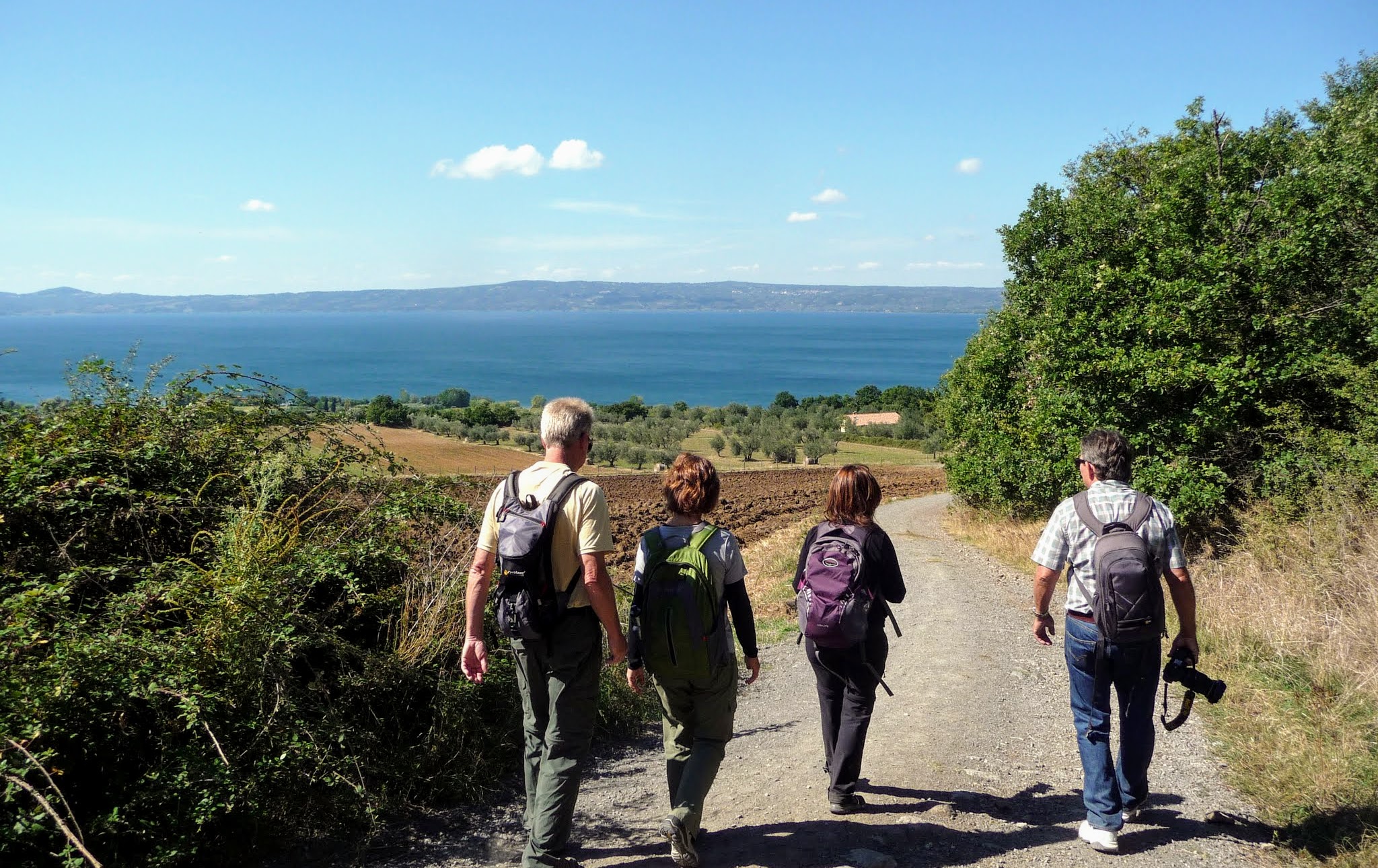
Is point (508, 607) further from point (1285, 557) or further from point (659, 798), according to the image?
point (1285, 557)

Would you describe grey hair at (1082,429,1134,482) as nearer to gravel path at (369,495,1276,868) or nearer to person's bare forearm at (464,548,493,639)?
gravel path at (369,495,1276,868)

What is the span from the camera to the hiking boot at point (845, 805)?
427 centimetres

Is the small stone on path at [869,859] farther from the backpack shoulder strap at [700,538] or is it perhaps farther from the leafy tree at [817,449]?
the leafy tree at [817,449]

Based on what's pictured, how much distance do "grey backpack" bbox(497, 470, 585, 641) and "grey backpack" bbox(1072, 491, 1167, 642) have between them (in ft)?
7.88

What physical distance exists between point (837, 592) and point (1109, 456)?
1.46m

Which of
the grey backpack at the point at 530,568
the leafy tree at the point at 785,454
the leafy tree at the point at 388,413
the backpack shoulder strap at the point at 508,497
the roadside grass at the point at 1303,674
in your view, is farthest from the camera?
the leafy tree at the point at 785,454

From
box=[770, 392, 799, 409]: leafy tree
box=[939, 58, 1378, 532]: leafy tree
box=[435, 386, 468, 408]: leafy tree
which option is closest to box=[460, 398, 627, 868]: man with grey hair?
box=[939, 58, 1378, 532]: leafy tree

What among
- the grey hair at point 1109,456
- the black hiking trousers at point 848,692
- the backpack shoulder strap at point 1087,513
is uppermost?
the grey hair at point 1109,456

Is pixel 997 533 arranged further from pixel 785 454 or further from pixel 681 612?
pixel 785 454

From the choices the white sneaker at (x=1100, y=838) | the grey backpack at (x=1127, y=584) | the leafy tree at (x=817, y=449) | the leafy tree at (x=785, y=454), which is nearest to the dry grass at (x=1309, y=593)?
the white sneaker at (x=1100, y=838)

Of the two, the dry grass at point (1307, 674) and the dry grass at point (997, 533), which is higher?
the dry grass at point (1307, 674)

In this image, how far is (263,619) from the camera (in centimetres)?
418

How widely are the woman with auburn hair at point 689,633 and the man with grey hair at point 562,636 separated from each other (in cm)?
18

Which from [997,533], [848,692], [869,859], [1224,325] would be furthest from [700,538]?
[997,533]
